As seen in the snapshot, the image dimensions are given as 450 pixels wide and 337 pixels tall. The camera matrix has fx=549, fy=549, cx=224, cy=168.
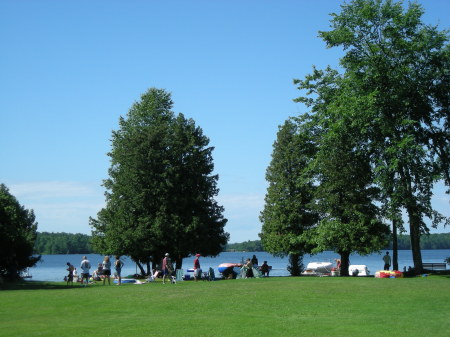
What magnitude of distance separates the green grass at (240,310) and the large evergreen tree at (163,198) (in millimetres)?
20297

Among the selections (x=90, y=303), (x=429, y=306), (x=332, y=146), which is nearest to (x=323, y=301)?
(x=429, y=306)

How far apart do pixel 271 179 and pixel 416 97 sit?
17997 millimetres

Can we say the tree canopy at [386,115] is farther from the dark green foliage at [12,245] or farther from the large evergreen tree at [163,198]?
the dark green foliage at [12,245]

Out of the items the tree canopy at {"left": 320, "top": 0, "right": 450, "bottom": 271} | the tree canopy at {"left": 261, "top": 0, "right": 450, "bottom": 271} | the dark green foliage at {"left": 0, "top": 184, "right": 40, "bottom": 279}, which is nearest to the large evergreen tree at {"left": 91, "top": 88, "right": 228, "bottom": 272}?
the dark green foliage at {"left": 0, "top": 184, "right": 40, "bottom": 279}

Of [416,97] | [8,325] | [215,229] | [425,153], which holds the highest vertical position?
[416,97]

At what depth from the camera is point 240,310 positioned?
68.2ft

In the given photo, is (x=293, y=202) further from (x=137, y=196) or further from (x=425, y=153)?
(x=425, y=153)

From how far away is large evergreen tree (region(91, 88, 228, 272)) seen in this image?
48.5m

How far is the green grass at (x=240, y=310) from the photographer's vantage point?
16625mm

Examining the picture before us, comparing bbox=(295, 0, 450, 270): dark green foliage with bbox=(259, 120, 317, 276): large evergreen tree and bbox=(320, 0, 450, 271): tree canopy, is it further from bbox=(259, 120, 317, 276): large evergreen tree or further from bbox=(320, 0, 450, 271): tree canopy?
bbox=(259, 120, 317, 276): large evergreen tree

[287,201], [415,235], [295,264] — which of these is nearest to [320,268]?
[295,264]

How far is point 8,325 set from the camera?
18.3 meters

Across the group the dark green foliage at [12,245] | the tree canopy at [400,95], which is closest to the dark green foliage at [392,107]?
the tree canopy at [400,95]

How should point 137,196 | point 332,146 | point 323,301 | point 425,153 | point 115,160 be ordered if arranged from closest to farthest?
point 323,301 → point 425,153 → point 332,146 → point 137,196 → point 115,160
